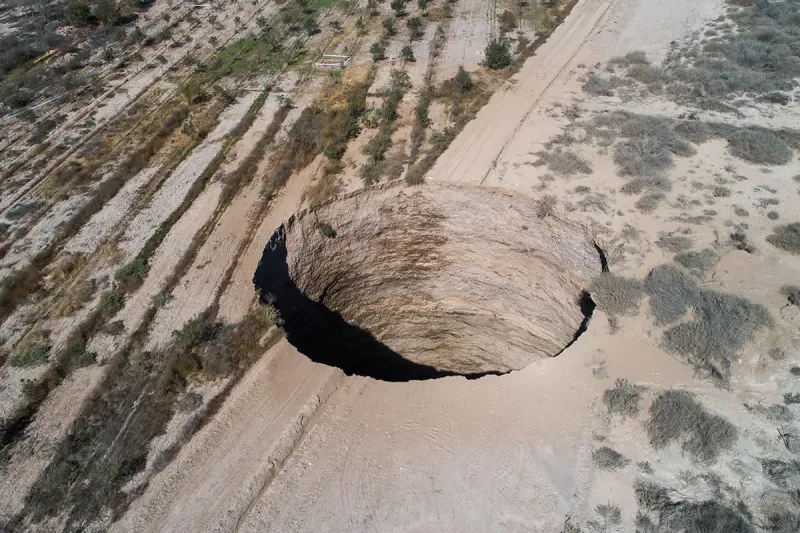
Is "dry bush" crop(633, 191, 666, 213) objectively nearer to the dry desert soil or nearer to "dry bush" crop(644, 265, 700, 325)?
the dry desert soil

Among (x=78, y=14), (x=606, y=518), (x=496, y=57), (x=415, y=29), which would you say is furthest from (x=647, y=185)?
(x=78, y=14)

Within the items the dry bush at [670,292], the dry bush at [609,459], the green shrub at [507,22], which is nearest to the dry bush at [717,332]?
the dry bush at [670,292]

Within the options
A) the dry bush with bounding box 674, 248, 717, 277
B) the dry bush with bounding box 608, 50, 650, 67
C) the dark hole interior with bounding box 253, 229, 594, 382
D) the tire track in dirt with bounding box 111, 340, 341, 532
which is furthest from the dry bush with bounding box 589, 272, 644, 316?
the dry bush with bounding box 608, 50, 650, 67

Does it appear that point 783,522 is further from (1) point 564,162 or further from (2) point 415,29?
(2) point 415,29

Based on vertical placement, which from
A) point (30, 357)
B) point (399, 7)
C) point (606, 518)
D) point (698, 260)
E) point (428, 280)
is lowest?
point (428, 280)

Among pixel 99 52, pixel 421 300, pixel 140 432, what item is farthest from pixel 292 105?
pixel 140 432

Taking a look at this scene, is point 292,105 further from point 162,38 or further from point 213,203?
point 162,38
